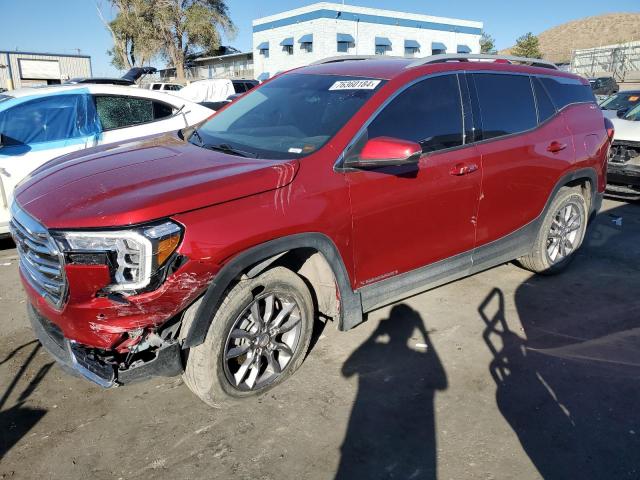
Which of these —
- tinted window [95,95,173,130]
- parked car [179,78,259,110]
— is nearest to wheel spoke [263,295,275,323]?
tinted window [95,95,173,130]

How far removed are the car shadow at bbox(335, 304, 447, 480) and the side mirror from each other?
137 cm

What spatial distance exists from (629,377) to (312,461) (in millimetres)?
2211

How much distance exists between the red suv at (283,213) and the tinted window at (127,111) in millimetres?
2548

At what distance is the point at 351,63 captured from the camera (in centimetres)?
400

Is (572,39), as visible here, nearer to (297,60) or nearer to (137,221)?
(297,60)

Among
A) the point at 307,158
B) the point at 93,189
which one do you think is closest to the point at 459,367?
the point at 307,158

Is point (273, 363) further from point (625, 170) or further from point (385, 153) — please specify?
point (625, 170)

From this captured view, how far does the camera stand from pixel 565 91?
471 cm

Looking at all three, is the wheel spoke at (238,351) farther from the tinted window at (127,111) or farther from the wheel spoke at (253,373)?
the tinted window at (127,111)

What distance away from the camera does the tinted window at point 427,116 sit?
10.8 feet

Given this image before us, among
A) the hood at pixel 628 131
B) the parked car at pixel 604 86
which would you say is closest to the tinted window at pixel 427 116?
the hood at pixel 628 131

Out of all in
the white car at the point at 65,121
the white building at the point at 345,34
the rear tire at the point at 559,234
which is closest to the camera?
the rear tire at the point at 559,234

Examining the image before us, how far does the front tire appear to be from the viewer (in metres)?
2.75

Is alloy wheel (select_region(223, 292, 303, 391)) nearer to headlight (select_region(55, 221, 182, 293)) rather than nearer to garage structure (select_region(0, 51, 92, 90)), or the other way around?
headlight (select_region(55, 221, 182, 293))
